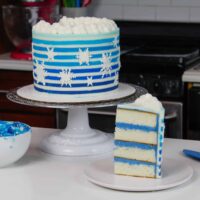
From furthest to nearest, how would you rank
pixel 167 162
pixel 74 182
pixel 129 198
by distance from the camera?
pixel 167 162 → pixel 74 182 → pixel 129 198

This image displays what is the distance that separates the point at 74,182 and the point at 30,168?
18 centimetres

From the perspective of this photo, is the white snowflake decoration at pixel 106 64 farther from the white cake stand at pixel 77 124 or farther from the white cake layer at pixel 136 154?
the white cake layer at pixel 136 154

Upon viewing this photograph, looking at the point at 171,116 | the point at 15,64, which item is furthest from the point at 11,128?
the point at 15,64

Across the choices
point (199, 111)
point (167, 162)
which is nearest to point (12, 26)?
point (199, 111)

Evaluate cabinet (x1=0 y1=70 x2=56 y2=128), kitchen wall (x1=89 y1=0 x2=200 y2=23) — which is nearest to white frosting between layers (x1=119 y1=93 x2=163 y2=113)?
cabinet (x1=0 y1=70 x2=56 y2=128)

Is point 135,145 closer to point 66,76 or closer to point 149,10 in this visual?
point 66,76

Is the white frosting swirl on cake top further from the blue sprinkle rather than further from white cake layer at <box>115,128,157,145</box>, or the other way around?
the blue sprinkle

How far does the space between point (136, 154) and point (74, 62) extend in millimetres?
356

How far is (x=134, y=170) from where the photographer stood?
1.66m

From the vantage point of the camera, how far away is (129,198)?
1550mm

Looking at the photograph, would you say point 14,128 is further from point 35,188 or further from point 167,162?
point 167,162

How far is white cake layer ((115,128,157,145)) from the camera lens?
163cm

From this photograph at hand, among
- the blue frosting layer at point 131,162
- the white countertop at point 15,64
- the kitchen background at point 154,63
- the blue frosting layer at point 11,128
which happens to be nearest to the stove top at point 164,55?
the kitchen background at point 154,63

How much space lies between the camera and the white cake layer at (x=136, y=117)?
163 cm
